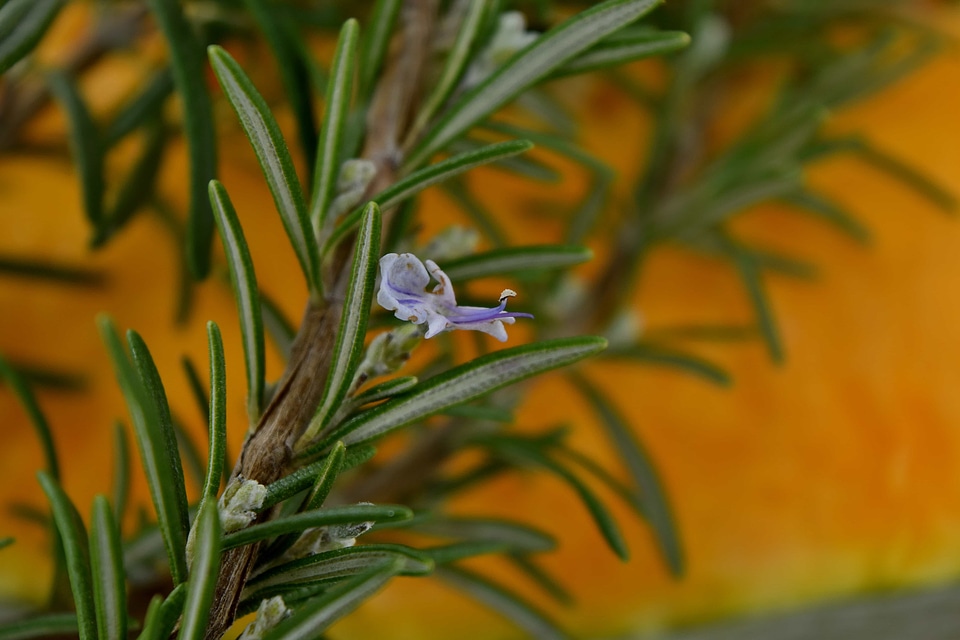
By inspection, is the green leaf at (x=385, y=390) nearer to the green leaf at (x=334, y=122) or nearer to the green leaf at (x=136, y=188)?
the green leaf at (x=334, y=122)

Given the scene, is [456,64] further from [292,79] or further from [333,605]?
[333,605]

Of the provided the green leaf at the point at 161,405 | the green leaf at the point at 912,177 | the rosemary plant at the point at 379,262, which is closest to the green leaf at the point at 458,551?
the rosemary plant at the point at 379,262

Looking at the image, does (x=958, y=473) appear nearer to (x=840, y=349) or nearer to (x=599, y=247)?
(x=840, y=349)

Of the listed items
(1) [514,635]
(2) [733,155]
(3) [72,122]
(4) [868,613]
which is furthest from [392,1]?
(4) [868,613]

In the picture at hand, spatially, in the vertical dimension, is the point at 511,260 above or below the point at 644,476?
above

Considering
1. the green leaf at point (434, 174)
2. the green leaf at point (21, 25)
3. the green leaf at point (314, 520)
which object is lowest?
the green leaf at point (314, 520)

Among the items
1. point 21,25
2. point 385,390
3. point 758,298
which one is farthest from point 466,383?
point 758,298
